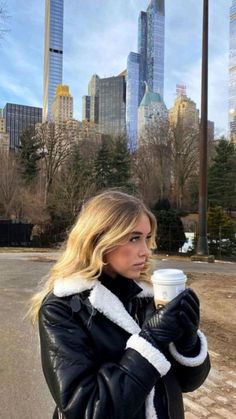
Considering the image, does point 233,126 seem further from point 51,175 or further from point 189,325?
point 189,325

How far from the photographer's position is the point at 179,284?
150cm

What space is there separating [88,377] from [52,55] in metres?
104

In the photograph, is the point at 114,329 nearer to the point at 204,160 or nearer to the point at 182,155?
the point at 204,160

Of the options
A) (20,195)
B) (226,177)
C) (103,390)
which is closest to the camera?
(103,390)

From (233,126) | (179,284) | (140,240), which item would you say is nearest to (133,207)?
(140,240)

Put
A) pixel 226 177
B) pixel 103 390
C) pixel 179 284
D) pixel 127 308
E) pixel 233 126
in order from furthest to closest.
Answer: pixel 233 126, pixel 226 177, pixel 127 308, pixel 179 284, pixel 103 390

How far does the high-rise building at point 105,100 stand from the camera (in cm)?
8481

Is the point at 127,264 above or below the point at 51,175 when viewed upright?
below

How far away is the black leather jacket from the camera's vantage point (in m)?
1.39

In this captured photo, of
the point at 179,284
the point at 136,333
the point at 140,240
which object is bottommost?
the point at 136,333

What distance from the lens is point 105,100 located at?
299ft

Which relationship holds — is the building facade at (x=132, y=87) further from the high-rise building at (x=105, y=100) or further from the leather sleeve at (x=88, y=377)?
the leather sleeve at (x=88, y=377)

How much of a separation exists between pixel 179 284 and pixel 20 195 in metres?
33.8

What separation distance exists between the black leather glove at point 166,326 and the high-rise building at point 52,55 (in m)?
86.5
